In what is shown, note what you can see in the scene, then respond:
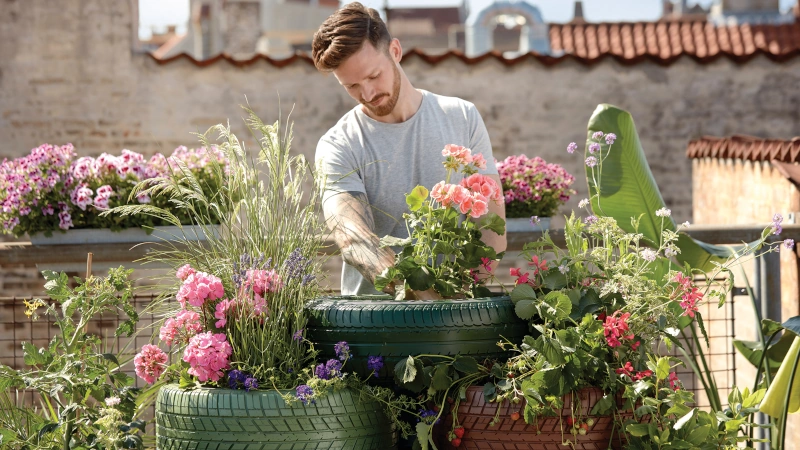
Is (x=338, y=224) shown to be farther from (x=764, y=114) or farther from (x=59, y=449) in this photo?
(x=764, y=114)

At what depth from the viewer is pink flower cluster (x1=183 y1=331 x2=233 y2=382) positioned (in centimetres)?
211

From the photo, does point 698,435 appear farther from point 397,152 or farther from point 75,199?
point 75,199

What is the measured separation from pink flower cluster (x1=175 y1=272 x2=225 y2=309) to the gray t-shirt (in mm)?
681

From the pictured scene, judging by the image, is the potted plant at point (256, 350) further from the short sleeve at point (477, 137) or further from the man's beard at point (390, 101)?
the short sleeve at point (477, 137)

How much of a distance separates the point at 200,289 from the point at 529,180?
3.49m

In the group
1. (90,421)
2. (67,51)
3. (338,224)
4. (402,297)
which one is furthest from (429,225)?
(67,51)

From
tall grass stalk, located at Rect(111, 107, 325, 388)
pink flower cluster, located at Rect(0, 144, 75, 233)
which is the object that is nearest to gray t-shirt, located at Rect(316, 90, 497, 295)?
tall grass stalk, located at Rect(111, 107, 325, 388)

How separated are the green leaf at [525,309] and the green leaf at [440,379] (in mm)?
203

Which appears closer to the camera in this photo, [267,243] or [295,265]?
[295,265]

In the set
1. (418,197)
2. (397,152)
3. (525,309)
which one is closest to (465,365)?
(525,309)

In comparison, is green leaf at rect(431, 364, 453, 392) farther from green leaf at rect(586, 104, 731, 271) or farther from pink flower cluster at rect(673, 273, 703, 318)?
green leaf at rect(586, 104, 731, 271)

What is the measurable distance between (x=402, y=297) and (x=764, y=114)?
7.07 m

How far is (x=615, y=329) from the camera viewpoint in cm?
210

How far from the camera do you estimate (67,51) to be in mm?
8086
